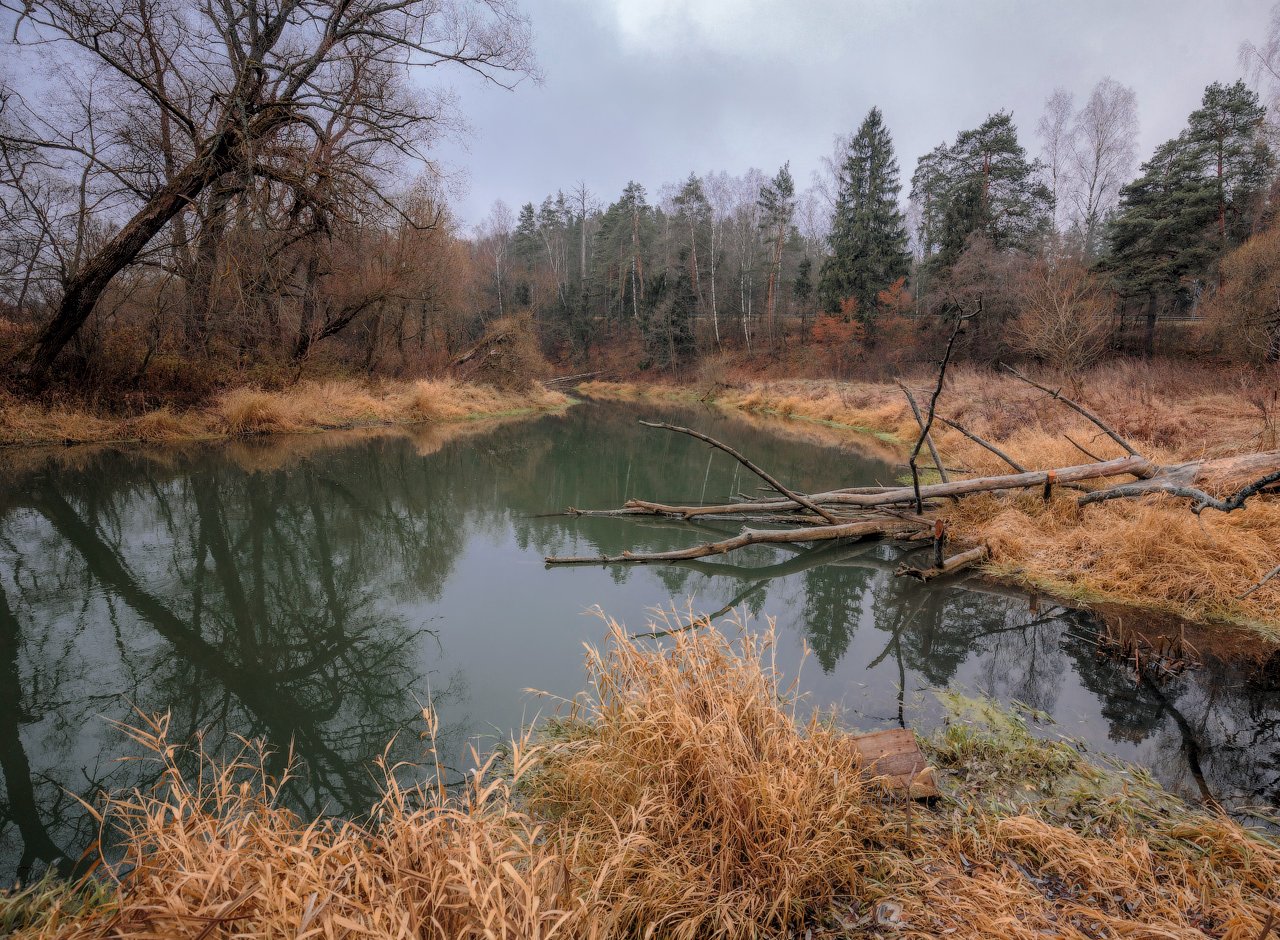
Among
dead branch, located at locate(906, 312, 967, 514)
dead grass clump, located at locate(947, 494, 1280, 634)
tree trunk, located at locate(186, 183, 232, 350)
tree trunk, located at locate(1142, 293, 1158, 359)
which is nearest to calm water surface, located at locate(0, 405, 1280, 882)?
dead grass clump, located at locate(947, 494, 1280, 634)

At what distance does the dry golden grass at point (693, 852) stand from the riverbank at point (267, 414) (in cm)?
1142

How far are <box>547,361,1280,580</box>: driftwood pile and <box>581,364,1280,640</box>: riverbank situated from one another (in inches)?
9.5

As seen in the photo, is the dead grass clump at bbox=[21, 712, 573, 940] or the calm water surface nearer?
the dead grass clump at bbox=[21, 712, 573, 940]

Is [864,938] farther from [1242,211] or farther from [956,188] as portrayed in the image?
[956,188]

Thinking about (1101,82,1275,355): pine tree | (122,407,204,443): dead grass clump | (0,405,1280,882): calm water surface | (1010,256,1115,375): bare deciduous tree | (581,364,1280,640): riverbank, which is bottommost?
(0,405,1280,882): calm water surface

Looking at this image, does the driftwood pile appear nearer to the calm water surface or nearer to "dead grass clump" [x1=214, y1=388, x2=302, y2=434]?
the calm water surface

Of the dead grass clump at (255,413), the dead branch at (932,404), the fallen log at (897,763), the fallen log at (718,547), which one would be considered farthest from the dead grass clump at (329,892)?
the dead grass clump at (255,413)

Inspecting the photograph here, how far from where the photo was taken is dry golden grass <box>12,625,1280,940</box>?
1428 mm

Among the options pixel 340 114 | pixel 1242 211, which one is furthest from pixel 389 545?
pixel 1242 211

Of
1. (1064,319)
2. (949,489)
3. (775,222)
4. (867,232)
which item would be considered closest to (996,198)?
(867,232)

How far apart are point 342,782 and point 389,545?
457cm

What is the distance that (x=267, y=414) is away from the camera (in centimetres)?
1347

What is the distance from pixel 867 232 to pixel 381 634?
34.0 m

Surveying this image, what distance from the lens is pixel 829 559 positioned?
23.4ft
